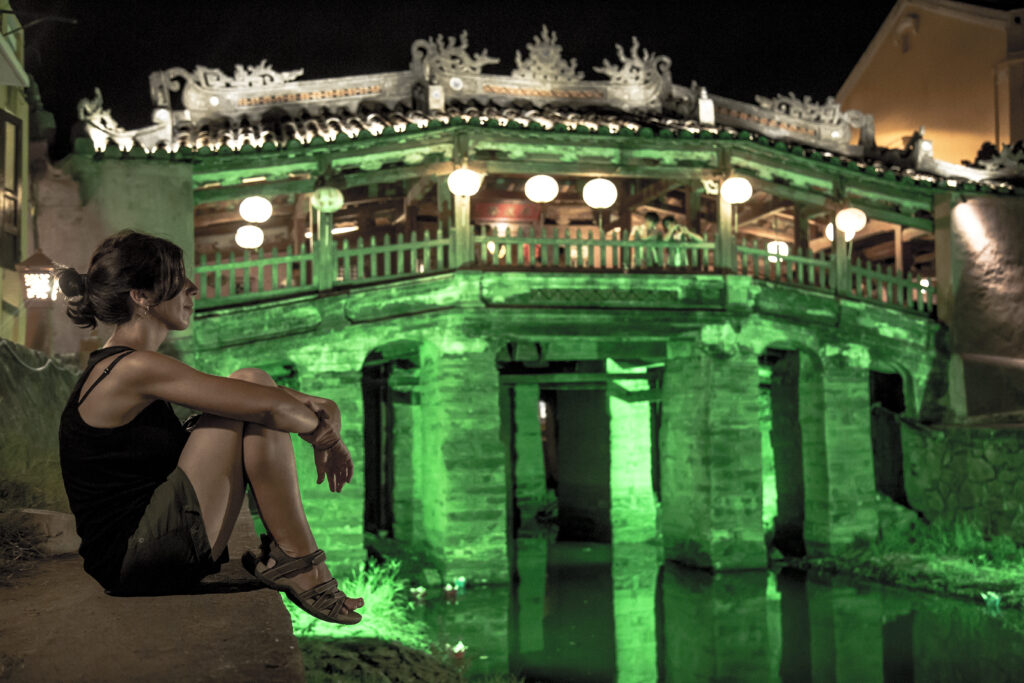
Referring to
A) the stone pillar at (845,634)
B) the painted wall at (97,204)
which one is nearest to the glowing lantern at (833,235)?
the stone pillar at (845,634)

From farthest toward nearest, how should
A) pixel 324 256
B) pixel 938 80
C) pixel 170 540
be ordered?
1. pixel 938 80
2. pixel 324 256
3. pixel 170 540

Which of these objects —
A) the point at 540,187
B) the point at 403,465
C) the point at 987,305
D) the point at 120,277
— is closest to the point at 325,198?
the point at 540,187

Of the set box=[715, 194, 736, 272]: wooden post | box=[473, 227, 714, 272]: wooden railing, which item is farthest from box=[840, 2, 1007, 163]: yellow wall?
box=[473, 227, 714, 272]: wooden railing

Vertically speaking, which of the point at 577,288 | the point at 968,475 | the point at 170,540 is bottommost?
the point at 968,475

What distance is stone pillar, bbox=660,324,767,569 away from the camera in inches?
565

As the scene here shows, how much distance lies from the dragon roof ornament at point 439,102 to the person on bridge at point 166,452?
34.8ft

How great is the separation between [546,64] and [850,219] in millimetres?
6036

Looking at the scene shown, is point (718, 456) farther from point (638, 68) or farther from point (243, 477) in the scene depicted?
point (243, 477)

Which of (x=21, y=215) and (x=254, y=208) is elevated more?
(x=254, y=208)

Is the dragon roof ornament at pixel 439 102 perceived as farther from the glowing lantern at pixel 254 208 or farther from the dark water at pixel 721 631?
the dark water at pixel 721 631

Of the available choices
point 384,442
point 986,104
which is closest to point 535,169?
point 384,442

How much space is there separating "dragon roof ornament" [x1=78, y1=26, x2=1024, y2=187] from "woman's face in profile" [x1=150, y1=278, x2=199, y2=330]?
1042 centimetres

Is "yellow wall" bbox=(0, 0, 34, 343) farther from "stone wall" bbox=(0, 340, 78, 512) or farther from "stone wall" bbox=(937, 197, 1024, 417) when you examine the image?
"stone wall" bbox=(937, 197, 1024, 417)

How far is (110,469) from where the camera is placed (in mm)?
3453
